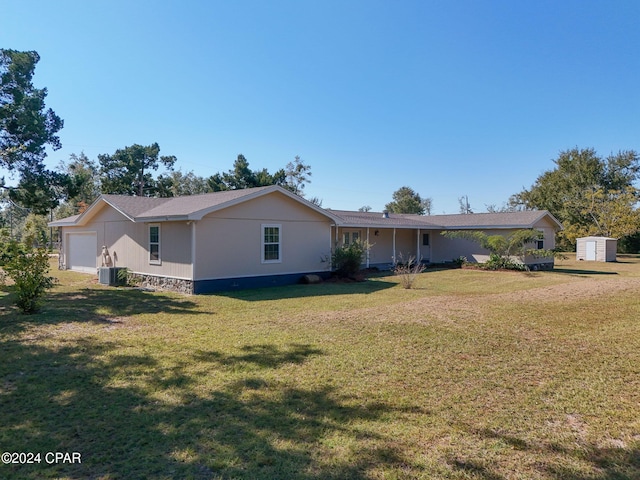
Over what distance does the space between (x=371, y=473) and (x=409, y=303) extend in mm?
7547

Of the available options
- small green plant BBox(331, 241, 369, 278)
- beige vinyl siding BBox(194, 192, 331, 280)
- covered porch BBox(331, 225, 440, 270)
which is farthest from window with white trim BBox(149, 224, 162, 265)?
covered porch BBox(331, 225, 440, 270)

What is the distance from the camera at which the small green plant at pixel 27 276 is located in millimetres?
8625

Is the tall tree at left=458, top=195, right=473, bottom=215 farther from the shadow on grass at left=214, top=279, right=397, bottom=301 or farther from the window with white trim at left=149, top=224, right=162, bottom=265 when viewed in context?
the window with white trim at left=149, top=224, right=162, bottom=265

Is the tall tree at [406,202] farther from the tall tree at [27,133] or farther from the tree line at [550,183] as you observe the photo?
the tall tree at [27,133]

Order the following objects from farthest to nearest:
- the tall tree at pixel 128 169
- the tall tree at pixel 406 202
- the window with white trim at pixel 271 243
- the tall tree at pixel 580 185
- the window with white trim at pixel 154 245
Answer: the tall tree at pixel 406 202 < the tall tree at pixel 128 169 < the tall tree at pixel 580 185 < the window with white trim at pixel 271 243 < the window with white trim at pixel 154 245

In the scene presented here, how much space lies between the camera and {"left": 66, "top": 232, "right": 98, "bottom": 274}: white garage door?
18525mm

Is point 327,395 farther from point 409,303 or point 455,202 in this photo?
point 455,202

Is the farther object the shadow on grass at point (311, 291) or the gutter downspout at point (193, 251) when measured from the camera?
the gutter downspout at point (193, 251)

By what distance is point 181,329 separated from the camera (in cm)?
761

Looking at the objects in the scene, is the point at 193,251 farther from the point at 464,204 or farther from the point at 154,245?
the point at 464,204

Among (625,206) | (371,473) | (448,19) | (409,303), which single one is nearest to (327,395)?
(371,473)

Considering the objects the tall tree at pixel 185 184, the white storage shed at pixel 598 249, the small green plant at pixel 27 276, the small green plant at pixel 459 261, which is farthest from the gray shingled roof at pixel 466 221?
the tall tree at pixel 185 184

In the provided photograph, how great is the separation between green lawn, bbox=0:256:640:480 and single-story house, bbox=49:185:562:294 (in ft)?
12.9

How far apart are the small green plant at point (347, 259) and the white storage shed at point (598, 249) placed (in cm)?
1994
